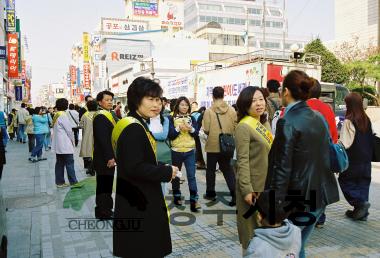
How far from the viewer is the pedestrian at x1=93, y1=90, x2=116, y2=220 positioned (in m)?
5.07

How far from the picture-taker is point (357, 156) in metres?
5.14

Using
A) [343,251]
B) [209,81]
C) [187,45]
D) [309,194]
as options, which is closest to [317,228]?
→ [343,251]

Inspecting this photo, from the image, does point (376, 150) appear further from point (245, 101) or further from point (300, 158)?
point (300, 158)

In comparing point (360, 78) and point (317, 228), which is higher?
point (360, 78)

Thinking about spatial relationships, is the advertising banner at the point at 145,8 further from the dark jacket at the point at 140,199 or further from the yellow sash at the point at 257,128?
the dark jacket at the point at 140,199

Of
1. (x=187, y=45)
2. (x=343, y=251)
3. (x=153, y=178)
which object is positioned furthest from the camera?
(x=187, y=45)

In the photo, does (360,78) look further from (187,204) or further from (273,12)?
(273,12)

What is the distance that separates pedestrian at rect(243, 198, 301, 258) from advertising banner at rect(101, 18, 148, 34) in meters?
79.6

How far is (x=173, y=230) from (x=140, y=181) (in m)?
2.54

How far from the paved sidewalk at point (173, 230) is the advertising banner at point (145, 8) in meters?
85.9

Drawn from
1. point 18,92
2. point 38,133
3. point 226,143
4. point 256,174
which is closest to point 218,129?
point 226,143

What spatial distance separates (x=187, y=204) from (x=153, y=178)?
3.68 metres

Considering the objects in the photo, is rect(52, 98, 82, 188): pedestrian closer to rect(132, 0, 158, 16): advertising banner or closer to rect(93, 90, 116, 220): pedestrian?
rect(93, 90, 116, 220): pedestrian

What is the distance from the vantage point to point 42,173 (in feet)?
30.2
